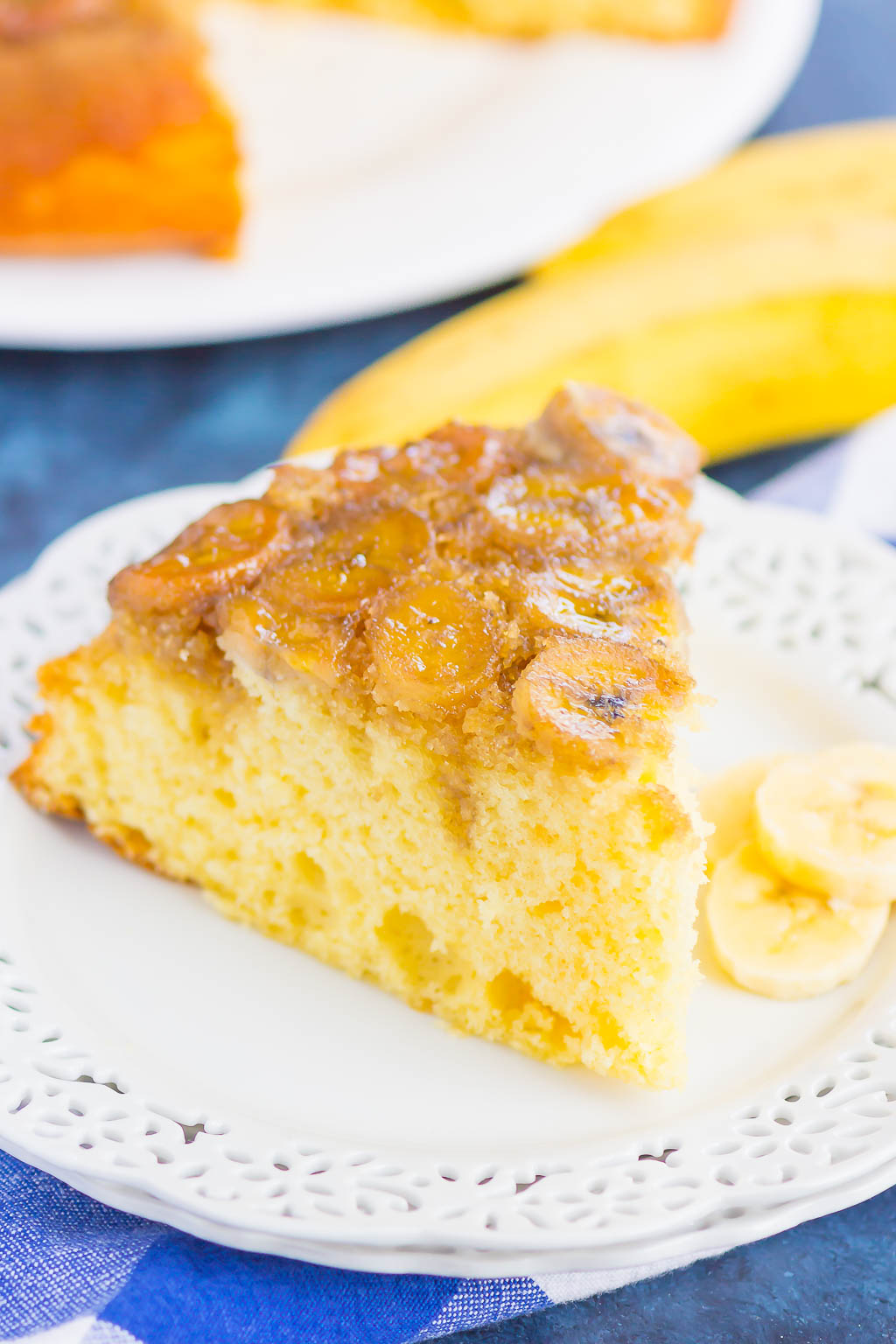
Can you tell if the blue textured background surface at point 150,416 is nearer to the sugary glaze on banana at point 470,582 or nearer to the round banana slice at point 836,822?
the sugary glaze on banana at point 470,582

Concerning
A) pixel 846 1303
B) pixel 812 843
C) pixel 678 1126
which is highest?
pixel 812 843

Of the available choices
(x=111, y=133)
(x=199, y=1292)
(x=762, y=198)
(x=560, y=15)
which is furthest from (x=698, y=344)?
(x=199, y=1292)

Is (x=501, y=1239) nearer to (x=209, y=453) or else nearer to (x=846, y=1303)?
(x=846, y=1303)

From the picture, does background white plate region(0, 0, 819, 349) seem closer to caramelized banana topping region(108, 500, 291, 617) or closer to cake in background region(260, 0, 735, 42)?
cake in background region(260, 0, 735, 42)

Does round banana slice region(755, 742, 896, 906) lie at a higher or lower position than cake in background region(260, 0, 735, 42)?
lower

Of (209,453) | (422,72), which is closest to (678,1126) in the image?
(209,453)

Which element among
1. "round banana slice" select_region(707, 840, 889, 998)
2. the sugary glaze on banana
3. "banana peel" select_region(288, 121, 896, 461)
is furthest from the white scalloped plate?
"banana peel" select_region(288, 121, 896, 461)
